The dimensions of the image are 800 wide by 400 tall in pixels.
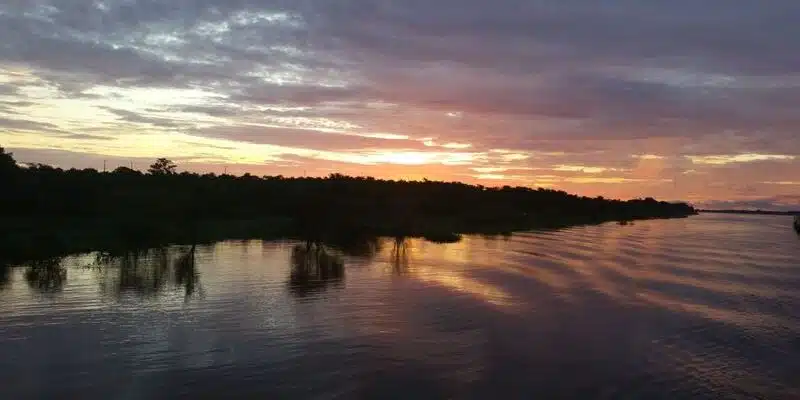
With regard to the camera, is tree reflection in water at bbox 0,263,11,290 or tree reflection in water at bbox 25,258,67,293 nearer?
tree reflection in water at bbox 25,258,67,293

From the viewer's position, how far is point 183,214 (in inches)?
2213

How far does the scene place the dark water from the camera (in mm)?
19562

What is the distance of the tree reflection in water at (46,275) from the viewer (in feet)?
109

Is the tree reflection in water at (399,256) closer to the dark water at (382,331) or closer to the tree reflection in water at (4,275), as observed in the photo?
the dark water at (382,331)

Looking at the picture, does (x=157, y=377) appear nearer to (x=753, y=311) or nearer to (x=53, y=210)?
(x=753, y=311)


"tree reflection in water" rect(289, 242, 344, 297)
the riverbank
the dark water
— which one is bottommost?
the dark water

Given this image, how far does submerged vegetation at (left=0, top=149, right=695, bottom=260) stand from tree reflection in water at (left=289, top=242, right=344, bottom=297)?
3.18m

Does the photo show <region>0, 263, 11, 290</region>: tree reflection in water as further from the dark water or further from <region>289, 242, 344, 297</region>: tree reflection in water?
<region>289, 242, 344, 297</region>: tree reflection in water

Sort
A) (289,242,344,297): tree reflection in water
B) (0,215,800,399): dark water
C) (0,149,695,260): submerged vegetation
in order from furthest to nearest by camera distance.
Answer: (0,149,695,260): submerged vegetation
(289,242,344,297): tree reflection in water
(0,215,800,399): dark water

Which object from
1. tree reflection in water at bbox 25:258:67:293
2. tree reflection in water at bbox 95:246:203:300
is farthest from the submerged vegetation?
→ tree reflection in water at bbox 25:258:67:293

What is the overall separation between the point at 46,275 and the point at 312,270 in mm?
15467

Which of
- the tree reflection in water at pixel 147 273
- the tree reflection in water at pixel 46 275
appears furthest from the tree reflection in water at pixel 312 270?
the tree reflection in water at pixel 46 275

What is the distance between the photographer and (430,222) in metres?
97.4

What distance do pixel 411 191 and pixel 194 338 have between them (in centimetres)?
11346
